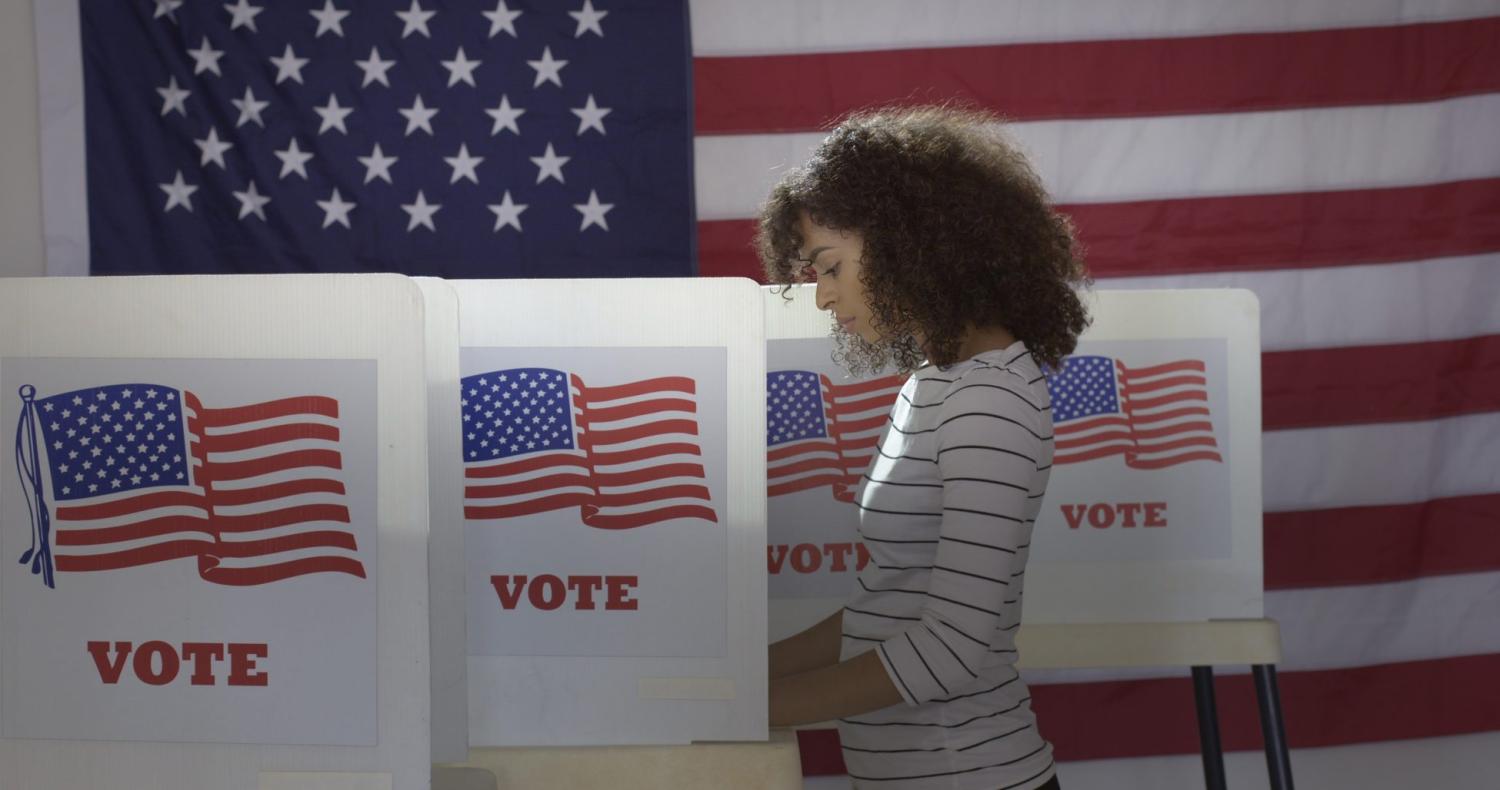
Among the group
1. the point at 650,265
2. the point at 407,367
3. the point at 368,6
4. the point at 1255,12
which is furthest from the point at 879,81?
the point at 407,367

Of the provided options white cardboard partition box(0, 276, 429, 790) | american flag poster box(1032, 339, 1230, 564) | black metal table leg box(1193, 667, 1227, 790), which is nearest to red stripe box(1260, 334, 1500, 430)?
black metal table leg box(1193, 667, 1227, 790)

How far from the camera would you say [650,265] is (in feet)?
7.67

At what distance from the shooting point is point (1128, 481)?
165 centimetres

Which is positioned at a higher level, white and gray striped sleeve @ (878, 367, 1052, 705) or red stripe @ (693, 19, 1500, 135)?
red stripe @ (693, 19, 1500, 135)

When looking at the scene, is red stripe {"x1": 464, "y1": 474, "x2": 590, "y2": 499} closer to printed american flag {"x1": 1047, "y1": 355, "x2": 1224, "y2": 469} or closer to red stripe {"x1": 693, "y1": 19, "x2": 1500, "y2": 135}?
printed american flag {"x1": 1047, "y1": 355, "x2": 1224, "y2": 469}

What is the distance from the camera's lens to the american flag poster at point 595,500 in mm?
1050

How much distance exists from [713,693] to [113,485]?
482mm

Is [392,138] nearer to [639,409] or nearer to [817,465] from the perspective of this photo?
[817,465]

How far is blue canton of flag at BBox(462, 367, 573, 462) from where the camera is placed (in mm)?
1077

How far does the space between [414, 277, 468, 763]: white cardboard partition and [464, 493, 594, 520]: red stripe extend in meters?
0.08

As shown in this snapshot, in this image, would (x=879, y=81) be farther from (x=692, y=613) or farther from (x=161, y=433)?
(x=161, y=433)

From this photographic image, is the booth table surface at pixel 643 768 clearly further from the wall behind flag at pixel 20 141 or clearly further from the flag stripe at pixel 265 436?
the wall behind flag at pixel 20 141

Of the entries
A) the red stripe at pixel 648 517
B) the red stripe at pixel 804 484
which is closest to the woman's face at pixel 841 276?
the red stripe at pixel 648 517

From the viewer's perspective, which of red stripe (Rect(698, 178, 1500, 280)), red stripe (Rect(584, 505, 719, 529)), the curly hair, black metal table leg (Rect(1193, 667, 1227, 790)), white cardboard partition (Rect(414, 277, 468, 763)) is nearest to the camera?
white cardboard partition (Rect(414, 277, 468, 763))
